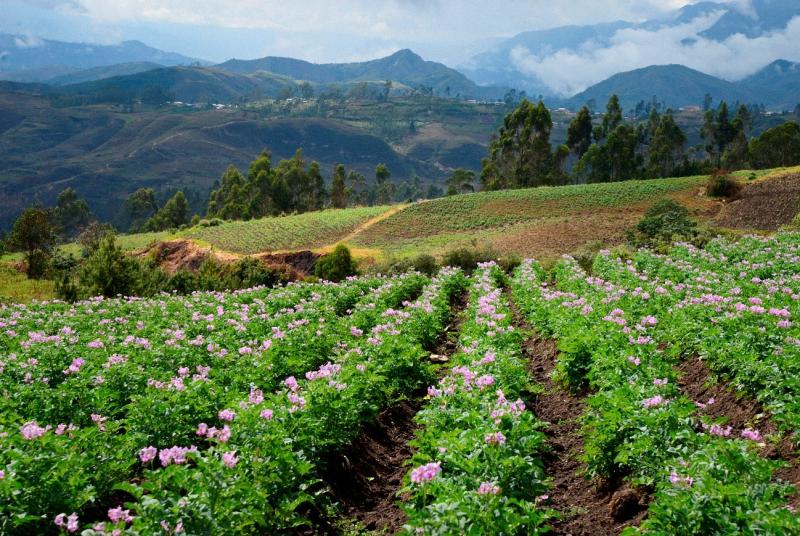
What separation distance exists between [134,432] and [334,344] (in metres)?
5.64

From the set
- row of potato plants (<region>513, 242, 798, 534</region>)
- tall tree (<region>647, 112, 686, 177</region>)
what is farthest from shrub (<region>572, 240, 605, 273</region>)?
tall tree (<region>647, 112, 686, 177</region>)

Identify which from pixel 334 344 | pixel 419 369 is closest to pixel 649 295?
pixel 419 369

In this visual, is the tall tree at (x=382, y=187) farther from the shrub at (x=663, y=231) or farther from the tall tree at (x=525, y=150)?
the shrub at (x=663, y=231)

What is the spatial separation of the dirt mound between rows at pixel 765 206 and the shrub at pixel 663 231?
710 cm

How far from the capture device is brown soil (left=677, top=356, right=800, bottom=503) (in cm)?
693

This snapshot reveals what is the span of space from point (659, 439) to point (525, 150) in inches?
3278

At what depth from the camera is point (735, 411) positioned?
8938 millimetres

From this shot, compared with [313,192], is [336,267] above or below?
above

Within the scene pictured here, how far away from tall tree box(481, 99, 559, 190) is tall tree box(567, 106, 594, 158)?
5.92 meters

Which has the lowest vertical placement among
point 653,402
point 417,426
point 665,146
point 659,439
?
point 417,426

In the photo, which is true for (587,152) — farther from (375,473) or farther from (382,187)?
(375,473)

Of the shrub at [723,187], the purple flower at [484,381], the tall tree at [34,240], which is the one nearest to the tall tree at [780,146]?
the shrub at [723,187]

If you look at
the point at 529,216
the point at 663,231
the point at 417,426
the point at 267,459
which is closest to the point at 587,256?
the point at 663,231

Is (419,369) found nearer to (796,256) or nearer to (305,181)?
(796,256)
